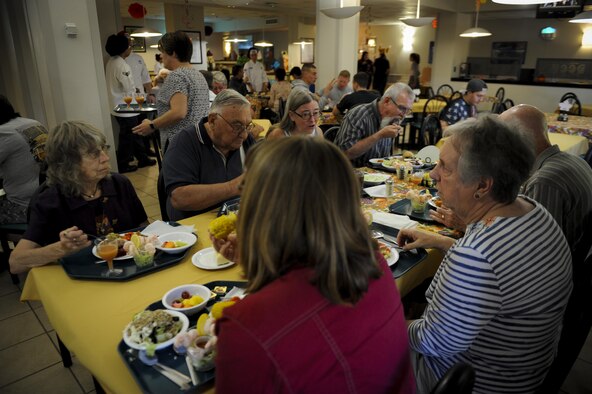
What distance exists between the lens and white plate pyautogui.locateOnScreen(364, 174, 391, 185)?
2.47m

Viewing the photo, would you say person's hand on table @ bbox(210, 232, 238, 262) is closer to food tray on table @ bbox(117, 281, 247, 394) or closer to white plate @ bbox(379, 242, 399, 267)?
food tray on table @ bbox(117, 281, 247, 394)

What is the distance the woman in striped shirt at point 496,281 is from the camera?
104 cm

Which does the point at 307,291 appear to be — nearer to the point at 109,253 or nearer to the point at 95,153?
the point at 109,253

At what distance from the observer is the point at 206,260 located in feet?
4.88

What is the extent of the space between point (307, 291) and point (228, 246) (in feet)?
2.18

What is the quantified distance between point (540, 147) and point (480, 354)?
1.24 m

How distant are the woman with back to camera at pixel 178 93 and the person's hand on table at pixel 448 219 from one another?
2.12 metres

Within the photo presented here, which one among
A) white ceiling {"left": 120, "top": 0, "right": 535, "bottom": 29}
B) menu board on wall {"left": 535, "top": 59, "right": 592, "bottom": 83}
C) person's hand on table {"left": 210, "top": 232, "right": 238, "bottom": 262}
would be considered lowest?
person's hand on table {"left": 210, "top": 232, "right": 238, "bottom": 262}

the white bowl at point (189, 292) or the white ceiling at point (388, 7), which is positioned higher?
the white ceiling at point (388, 7)

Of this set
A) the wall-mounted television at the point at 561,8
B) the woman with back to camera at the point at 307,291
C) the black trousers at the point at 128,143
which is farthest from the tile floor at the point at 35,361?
the wall-mounted television at the point at 561,8

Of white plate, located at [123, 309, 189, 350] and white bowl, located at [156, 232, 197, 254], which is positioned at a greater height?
white bowl, located at [156, 232, 197, 254]


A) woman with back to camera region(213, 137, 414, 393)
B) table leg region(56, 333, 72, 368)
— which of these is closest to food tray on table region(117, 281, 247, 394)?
woman with back to camera region(213, 137, 414, 393)

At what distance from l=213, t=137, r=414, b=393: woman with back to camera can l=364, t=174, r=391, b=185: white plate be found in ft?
5.58

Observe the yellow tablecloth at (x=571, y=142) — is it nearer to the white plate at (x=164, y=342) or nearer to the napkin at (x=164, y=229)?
the napkin at (x=164, y=229)
